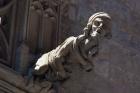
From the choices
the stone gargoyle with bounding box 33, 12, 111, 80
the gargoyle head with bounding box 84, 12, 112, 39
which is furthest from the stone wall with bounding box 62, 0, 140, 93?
the gargoyle head with bounding box 84, 12, 112, 39

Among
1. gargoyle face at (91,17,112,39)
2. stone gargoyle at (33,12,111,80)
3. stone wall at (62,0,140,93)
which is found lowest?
stone wall at (62,0,140,93)

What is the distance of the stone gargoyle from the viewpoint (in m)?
6.44

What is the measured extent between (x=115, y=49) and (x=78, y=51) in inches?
44.4

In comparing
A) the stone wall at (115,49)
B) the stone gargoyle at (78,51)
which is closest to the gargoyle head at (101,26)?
the stone gargoyle at (78,51)

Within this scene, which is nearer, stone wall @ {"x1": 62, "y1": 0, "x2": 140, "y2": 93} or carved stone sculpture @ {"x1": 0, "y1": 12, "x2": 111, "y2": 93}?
carved stone sculpture @ {"x1": 0, "y1": 12, "x2": 111, "y2": 93}

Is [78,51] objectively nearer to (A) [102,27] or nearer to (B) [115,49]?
(A) [102,27]

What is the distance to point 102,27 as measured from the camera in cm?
646

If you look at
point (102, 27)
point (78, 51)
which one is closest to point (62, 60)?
point (78, 51)

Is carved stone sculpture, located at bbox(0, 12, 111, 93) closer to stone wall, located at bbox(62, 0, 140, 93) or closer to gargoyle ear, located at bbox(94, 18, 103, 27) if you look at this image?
gargoyle ear, located at bbox(94, 18, 103, 27)

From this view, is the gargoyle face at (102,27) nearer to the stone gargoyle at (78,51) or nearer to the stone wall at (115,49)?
the stone gargoyle at (78,51)

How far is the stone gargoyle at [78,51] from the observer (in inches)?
254

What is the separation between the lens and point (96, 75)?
23.6ft

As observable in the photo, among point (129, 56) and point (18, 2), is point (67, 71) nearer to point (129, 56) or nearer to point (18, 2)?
point (18, 2)

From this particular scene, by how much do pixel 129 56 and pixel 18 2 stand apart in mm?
1246
